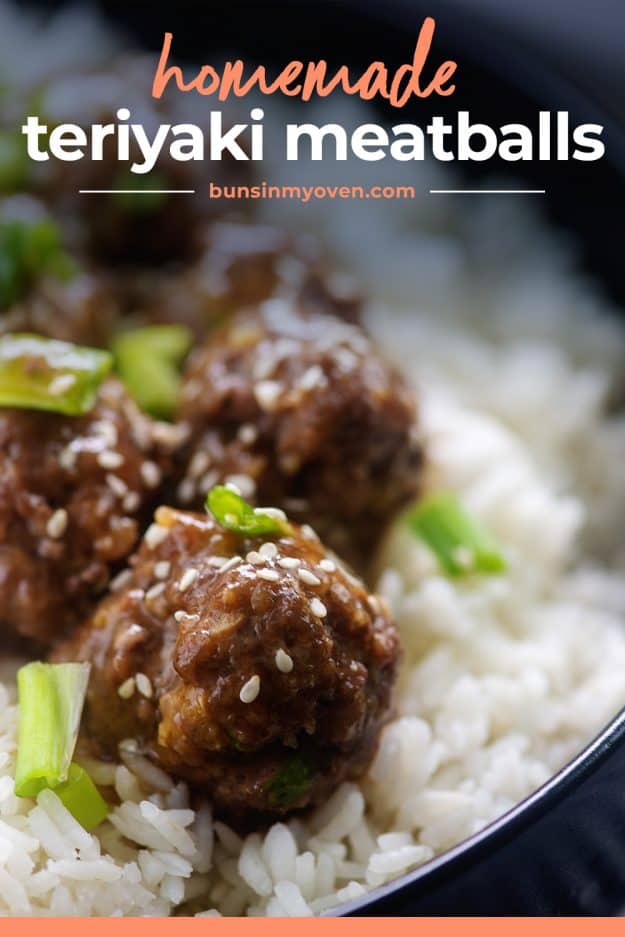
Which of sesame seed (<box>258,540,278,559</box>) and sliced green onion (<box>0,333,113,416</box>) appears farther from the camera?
sliced green onion (<box>0,333,113,416</box>)

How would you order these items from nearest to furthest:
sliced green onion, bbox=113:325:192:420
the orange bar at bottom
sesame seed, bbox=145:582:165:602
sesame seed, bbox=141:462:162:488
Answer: the orange bar at bottom, sesame seed, bbox=145:582:165:602, sesame seed, bbox=141:462:162:488, sliced green onion, bbox=113:325:192:420

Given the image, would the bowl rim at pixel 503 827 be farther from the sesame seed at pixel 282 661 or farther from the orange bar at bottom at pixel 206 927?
the sesame seed at pixel 282 661

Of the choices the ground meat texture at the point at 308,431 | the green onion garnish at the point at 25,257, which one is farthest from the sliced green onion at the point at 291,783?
the green onion garnish at the point at 25,257

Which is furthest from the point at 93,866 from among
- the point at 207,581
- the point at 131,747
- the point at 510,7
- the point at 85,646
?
the point at 510,7

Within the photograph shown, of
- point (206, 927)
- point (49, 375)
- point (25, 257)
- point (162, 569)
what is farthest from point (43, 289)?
point (206, 927)

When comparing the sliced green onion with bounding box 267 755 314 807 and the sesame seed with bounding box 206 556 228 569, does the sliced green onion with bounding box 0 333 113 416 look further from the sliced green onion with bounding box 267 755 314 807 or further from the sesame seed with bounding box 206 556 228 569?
the sliced green onion with bounding box 267 755 314 807

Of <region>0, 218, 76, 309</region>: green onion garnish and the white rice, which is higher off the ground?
<region>0, 218, 76, 309</region>: green onion garnish

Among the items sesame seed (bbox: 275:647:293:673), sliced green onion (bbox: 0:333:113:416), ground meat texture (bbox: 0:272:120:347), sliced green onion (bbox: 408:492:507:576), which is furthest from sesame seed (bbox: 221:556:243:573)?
ground meat texture (bbox: 0:272:120:347)
